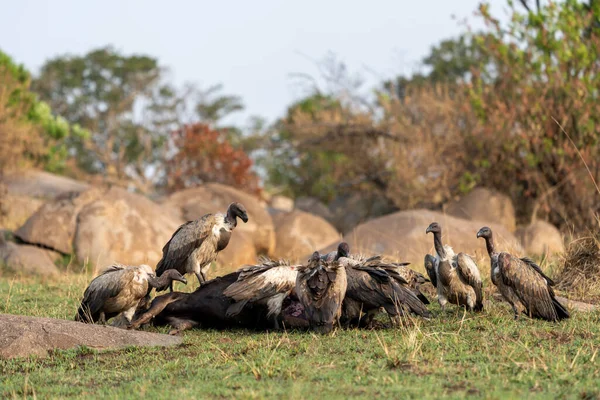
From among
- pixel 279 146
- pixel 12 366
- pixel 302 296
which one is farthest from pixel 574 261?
pixel 279 146

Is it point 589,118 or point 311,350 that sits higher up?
point 589,118

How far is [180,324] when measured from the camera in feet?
26.8

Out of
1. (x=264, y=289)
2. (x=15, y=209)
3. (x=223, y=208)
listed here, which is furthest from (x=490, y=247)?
(x=15, y=209)

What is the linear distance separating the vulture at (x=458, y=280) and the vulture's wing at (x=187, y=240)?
265cm

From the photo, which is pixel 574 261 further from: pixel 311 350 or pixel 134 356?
pixel 134 356

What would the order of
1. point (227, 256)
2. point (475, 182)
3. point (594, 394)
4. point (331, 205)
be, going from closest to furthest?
point (594, 394)
point (227, 256)
point (475, 182)
point (331, 205)

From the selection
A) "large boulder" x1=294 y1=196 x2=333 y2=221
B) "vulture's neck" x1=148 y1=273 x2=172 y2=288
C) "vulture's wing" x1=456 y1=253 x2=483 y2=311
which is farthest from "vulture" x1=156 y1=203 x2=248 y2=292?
"large boulder" x1=294 y1=196 x2=333 y2=221

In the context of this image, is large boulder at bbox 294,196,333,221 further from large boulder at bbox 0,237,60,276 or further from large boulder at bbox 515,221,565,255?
large boulder at bbox 0,237,60,276

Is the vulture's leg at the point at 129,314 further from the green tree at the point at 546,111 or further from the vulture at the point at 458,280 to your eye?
the green tree at the point at 546,111

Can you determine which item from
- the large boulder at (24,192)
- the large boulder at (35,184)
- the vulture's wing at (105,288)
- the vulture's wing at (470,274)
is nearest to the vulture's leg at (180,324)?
the vulture's wing at (105,288)

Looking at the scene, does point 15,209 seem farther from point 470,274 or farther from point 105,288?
point 470,274

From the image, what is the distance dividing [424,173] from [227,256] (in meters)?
6.87

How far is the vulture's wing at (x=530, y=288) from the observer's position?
8.06m

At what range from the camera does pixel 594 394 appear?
5352 millimetres
